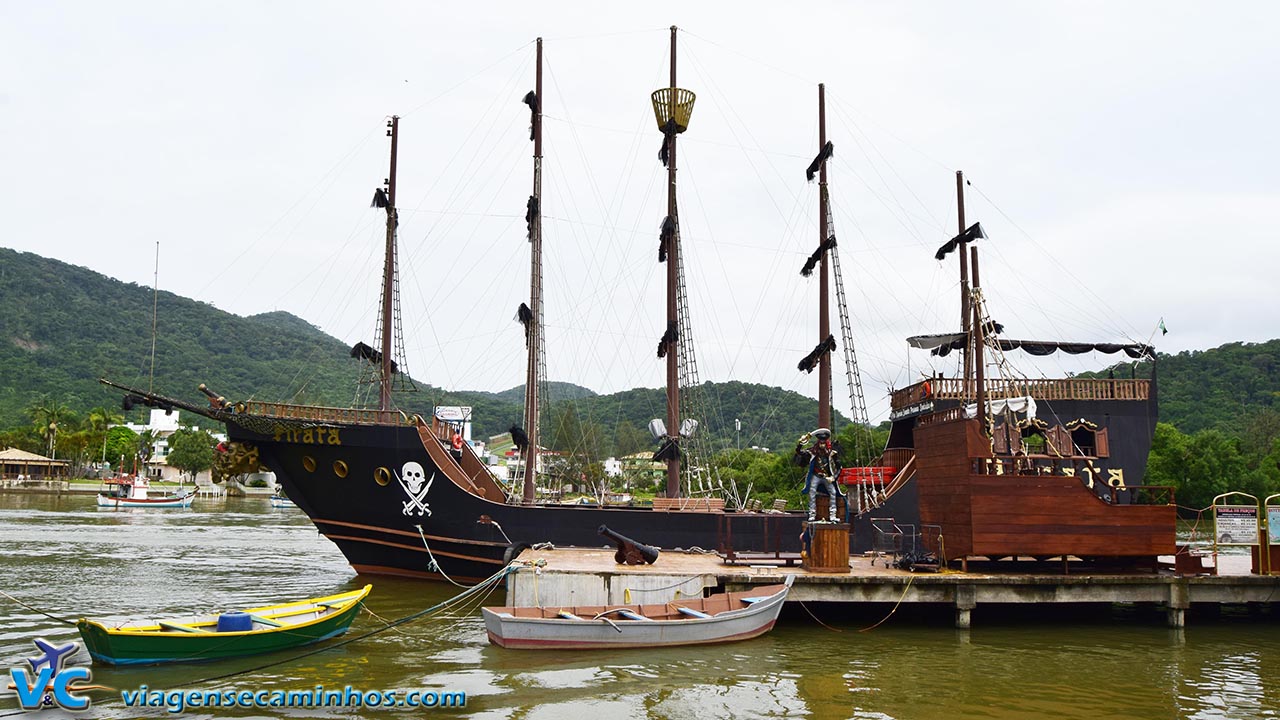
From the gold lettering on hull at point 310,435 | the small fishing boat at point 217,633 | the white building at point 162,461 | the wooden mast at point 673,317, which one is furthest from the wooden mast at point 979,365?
the white building at point 162,461

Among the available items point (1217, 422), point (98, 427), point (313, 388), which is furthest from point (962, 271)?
point (98, 427)

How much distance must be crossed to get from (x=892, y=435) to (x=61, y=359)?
120432 mm

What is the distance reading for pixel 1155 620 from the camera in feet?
57.2

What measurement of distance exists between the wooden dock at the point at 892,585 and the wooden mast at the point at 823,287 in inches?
312

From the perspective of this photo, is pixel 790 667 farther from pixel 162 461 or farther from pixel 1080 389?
pixel 162 461

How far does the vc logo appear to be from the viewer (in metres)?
10.0

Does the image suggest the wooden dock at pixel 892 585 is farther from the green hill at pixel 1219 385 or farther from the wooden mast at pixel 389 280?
the green hill at pixel 1219 385

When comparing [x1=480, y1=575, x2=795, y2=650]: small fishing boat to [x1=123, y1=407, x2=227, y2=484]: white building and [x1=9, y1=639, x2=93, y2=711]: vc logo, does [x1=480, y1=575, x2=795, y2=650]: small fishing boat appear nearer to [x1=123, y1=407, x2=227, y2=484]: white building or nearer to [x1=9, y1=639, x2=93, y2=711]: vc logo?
[x1=9, y1=639, x2=93, y2=711]: vc logo

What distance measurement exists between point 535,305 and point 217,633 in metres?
13.7

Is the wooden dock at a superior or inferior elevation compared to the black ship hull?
inferior

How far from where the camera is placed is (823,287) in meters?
25.6

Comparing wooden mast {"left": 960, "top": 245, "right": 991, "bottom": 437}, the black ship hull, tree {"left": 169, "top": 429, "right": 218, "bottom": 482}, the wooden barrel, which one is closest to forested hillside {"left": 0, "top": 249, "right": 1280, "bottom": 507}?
the black ship hull

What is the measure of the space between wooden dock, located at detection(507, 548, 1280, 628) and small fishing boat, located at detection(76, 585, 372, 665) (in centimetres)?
291

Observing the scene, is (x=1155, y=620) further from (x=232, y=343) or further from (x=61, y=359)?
(x=232, y=343)
